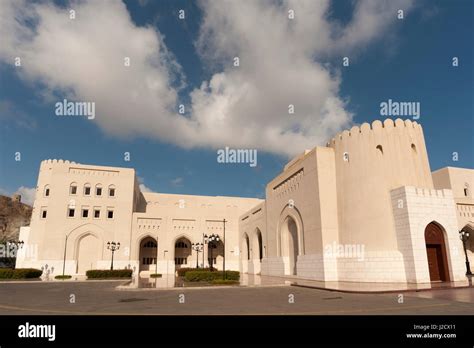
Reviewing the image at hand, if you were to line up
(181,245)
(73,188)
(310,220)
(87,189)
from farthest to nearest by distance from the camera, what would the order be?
(181,245)
(87,189)
(73,188)
(310,220)

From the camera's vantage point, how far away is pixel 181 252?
50.0 meters

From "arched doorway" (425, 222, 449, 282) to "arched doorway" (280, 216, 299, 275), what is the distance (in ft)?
38.4

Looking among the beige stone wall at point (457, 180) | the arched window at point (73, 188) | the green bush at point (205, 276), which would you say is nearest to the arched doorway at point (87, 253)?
the arched window at point (73, 188)

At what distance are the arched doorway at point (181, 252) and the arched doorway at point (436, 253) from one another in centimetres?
3489

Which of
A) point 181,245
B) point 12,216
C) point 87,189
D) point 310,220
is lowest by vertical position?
point 181,245

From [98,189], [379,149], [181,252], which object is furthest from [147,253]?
[379,149]

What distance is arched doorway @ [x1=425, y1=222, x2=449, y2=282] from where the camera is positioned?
64.6 feet

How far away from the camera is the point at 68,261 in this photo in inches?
1574

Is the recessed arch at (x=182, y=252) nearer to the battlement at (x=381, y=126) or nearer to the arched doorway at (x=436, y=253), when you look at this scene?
the battlement at (x=381, y=126)

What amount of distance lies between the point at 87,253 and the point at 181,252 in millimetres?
13484

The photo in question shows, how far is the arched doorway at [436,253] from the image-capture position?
19703 millimetres

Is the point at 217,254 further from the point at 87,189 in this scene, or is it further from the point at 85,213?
the point at 87,189

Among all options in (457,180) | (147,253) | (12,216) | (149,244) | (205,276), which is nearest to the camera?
(205,276)
